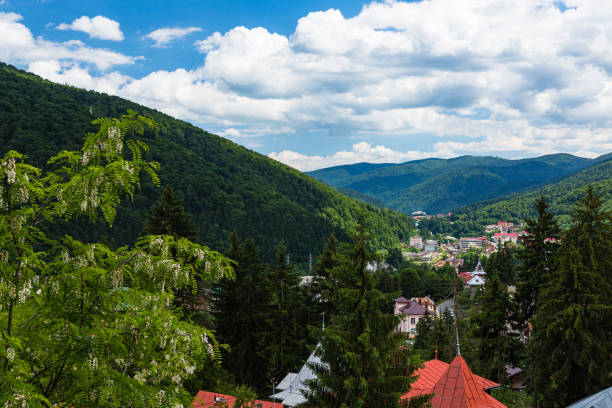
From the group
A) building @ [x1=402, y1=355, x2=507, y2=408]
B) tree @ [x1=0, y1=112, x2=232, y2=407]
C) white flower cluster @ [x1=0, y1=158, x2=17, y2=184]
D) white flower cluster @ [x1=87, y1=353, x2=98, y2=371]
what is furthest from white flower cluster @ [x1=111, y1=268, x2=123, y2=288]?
building @ [x1=402, y1=355, x2=507, y2=408]

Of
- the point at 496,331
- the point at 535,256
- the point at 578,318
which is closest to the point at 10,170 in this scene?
the point at 578,318

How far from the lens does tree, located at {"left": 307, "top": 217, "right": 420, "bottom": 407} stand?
1350 centimetres

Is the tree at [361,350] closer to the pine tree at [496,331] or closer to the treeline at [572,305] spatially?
the treeline at [572,305]

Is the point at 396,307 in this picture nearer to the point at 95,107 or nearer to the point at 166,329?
the point at 166,329

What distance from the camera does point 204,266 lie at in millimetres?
6582

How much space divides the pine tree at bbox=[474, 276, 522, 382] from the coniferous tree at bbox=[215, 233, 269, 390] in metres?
15.9

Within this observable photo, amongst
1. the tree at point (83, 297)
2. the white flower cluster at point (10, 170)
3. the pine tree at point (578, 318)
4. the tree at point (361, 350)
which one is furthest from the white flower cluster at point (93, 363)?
the pine tree at point (578, 318)

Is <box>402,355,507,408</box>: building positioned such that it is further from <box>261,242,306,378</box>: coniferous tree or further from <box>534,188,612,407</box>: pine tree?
<box>261,242,306,378</box>: coniferous tree

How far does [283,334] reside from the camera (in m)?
31.4

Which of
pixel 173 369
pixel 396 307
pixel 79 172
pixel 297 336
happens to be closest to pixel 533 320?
pixel 297 336

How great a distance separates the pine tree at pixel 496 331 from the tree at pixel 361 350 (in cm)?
2045

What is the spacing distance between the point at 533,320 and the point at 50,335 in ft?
83.8

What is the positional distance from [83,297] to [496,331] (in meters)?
33.5

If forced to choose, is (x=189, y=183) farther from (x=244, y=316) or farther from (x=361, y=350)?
(x=361, y=350)
